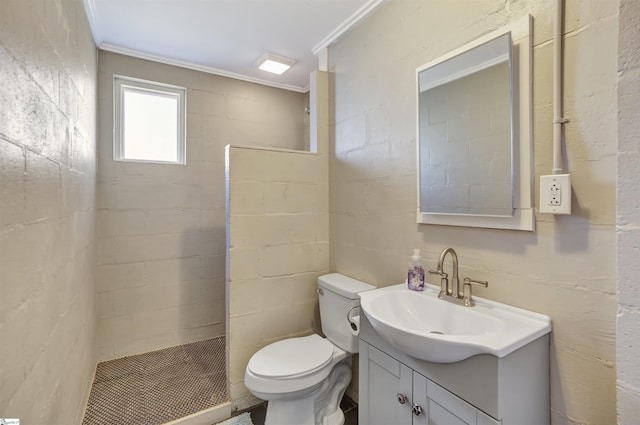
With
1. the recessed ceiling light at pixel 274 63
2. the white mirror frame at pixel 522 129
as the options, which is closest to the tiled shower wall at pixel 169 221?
the recessed ceiling light at pixel 274 63

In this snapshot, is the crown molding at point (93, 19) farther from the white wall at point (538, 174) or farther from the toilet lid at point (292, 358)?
the toilet lid at point (292, 358)

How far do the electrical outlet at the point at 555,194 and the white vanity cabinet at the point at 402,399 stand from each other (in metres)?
0.70

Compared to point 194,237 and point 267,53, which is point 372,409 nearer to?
point 194,237

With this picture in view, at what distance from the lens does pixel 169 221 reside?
2498 millimetres

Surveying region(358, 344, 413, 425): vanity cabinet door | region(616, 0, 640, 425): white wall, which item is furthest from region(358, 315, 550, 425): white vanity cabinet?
region(616, 0, 640, 425): white wall

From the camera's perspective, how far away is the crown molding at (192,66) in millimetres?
2277

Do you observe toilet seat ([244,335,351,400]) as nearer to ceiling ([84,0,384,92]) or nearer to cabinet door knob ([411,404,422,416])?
cabinet door knob ([411,404,422,416])

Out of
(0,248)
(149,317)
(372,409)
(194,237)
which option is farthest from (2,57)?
(149,317)

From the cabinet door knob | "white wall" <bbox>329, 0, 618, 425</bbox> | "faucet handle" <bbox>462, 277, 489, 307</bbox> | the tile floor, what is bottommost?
the tile floor

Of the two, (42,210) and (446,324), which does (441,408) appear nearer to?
(446,324)

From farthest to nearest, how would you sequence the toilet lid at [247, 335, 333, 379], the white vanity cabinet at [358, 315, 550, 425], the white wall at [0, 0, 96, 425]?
the toilet lid at [247, 335, 333, 379], the white vanity cabinet at [358, 315, 550, 425], the white wall at [0, 0, 96, 425]

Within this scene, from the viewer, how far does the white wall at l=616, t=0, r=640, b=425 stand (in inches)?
30.4

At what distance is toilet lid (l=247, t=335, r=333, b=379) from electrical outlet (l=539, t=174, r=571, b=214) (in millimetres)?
1285

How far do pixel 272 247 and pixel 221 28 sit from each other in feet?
4.98
